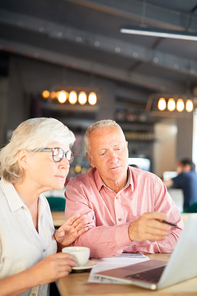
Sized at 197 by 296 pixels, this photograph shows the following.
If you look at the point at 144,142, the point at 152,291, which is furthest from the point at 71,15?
the point at 152,291

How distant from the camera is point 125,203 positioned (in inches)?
63.7

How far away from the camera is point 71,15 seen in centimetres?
514

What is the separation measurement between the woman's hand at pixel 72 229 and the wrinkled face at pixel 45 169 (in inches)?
8.1

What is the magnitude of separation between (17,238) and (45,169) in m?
0.29

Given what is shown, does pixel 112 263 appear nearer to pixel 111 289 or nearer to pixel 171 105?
pixel 111 289

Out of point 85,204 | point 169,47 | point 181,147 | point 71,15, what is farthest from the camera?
point 181,147

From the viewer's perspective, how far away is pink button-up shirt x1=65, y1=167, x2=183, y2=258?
1.51 m

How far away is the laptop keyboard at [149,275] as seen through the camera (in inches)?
39.5

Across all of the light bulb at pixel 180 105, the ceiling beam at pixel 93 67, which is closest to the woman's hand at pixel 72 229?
the light bulb at pixel 180 105

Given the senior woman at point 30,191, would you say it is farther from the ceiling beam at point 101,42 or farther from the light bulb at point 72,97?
the ceiling beam at point 101,42

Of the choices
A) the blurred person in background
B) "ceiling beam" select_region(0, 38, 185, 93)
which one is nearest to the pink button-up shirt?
the blurred person in background

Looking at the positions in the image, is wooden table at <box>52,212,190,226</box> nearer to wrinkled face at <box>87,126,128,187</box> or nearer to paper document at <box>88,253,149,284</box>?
wrinkled face at <box>87,126,128,187</box>

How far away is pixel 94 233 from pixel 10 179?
0.44 m

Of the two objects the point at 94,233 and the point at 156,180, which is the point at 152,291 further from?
the point at 156,180
